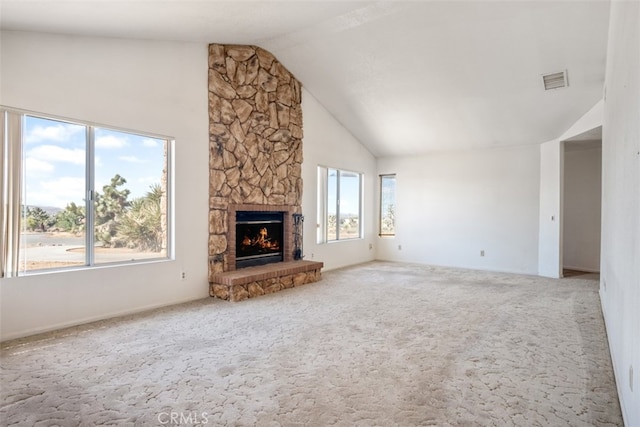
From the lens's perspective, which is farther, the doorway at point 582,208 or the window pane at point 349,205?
the window pane at point 349,205

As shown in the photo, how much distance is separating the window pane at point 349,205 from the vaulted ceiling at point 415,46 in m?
1.40

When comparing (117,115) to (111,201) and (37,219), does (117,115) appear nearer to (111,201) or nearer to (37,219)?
(111,201)

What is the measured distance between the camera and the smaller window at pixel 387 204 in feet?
29.0

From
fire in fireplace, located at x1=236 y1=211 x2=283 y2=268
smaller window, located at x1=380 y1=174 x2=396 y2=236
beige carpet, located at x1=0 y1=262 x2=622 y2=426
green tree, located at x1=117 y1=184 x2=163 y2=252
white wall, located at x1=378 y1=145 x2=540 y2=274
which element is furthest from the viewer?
smaller window, located at x1=380 y1=174 x2=396 y2=236

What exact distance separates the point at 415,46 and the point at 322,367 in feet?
14.4

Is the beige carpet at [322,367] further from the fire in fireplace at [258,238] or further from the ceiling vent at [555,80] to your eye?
the ceiling vent at [555,80]

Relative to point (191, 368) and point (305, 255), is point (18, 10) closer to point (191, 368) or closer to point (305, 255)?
point (191, 368)

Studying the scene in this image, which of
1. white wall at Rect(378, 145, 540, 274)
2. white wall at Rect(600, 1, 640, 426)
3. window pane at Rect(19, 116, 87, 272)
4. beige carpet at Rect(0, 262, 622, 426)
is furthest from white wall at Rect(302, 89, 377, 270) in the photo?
white wall at Rect(600, 1, 640, 426)

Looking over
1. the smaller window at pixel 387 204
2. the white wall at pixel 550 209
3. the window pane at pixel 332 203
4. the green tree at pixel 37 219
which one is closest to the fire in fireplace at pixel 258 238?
the window pane at pixel 332 203

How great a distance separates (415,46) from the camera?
5.09 metres

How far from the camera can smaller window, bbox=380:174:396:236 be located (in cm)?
885

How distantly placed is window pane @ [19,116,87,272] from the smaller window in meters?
6.49

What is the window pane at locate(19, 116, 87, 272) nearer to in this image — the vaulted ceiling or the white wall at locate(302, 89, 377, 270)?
the vaulted ceiling

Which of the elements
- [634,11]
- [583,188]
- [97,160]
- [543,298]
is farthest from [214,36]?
[583,188]
